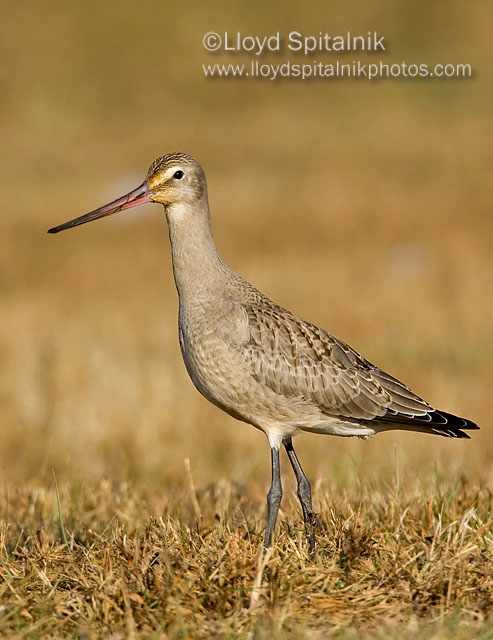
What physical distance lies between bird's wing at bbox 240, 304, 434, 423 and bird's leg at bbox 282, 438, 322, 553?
0.35 m

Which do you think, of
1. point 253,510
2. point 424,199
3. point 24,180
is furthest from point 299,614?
point 24,180

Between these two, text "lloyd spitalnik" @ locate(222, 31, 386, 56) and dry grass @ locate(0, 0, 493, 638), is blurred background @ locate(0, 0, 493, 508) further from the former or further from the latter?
text "lloyd spitalnik" @ locate(222, 31, 386, 56)

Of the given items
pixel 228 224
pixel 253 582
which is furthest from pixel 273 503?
pixel 228 224

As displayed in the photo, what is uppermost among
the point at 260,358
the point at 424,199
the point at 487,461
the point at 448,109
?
the point at 448,109

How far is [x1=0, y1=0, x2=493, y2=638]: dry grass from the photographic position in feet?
14.4

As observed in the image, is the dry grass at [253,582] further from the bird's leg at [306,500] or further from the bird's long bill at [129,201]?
the bird's long bill at [129,201]

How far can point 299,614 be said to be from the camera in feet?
13.8

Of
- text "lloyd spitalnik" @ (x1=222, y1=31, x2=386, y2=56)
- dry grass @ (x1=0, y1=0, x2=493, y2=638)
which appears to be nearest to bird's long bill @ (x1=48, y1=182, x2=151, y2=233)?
dry grass @ (x1=0, y1=0, x2=493, y2=638)

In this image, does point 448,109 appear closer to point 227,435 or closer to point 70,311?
point 70,311

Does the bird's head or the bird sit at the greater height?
the bird's head

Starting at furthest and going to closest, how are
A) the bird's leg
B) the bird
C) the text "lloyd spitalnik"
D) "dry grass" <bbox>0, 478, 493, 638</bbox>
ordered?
the text "lloyd spitalnik", the bird, the bird's leg, "dry grass" <bbox>0, 478, 493, 638</bbox>

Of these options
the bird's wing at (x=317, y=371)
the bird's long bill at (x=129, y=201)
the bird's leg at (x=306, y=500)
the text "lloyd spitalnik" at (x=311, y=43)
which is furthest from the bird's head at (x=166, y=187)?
the text "lloyd spitalnik" at (x=311, y=43)

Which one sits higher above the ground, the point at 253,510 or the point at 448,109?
the point at 448,109

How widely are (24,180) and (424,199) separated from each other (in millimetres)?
10997
